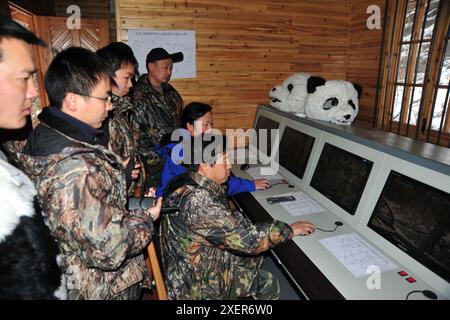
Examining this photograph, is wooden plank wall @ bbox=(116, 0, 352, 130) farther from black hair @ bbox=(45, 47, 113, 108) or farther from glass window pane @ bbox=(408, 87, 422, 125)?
black hair @ bbox=(45, 47, 113, 108)

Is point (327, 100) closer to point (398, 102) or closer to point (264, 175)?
point (264, 175)

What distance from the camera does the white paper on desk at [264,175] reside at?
2.32 metres

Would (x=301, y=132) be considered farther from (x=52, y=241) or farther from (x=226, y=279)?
(x=52, y=241)

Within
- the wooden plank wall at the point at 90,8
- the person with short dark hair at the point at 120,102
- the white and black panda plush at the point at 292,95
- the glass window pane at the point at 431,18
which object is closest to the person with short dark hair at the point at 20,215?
the person with short dark hair at the point at 120,102

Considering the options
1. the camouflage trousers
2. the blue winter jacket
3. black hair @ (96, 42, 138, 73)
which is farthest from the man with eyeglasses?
the blue winter jacket

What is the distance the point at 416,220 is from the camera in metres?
1.24

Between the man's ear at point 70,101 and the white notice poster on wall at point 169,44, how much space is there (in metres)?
2.07

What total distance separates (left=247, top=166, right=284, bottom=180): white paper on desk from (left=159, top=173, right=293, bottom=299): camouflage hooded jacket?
0.95 metres

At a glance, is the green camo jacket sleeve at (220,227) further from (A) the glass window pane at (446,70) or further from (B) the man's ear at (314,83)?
(A) the glass window pane at (446,70)

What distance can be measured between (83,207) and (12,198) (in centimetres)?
18

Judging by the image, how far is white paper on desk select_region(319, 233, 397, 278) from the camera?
4.08 ft

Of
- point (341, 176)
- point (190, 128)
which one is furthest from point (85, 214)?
point (341, 176)
